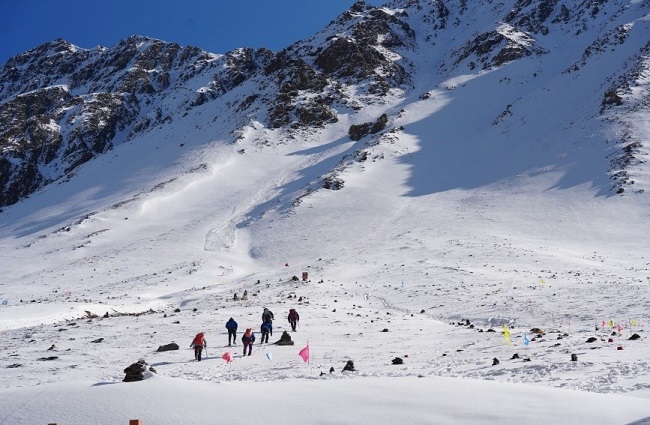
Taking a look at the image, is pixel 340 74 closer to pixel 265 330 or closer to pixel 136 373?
pixel 265 330

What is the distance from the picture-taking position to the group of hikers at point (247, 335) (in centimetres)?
1770

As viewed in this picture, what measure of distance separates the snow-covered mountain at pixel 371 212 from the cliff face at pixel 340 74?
0.87 meters

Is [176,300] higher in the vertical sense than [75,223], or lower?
lower

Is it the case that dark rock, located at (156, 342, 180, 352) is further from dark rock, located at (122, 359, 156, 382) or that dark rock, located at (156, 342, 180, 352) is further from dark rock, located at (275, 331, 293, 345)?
dark rock, located at (122, 359, 156, 382)

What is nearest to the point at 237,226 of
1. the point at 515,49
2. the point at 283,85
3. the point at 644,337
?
the point at 644,337

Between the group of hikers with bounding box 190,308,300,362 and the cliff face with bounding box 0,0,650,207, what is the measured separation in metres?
73.8

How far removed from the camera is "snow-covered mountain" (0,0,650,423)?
19.7m

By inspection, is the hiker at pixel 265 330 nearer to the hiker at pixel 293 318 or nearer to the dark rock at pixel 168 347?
the hiker at pixel 293 318

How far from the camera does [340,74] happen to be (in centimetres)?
13912

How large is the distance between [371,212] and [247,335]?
153 ft

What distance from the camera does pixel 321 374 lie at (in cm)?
1368

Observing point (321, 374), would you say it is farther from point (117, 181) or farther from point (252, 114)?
point (252, 114)

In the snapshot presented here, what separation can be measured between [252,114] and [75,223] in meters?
58.2

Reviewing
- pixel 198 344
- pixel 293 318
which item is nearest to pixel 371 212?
pixel 293 318
